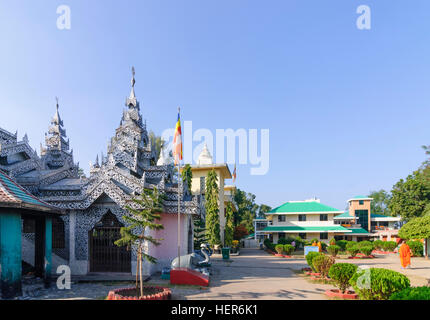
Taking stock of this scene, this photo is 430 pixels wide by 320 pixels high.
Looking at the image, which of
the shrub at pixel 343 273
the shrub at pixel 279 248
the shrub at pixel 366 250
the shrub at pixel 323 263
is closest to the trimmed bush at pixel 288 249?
the shrub at pixel 279 248

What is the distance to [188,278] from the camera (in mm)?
11930

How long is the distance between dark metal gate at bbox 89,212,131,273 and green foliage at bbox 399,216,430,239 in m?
23.2

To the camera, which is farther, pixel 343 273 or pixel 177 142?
pixel 177 142

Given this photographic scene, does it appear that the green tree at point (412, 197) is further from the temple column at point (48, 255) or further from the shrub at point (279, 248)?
the temple column at point (48, 255)

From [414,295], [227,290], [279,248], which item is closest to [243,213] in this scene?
[279,248]

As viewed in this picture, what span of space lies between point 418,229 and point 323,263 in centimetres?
1619

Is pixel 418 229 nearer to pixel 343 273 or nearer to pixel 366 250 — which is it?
pixel 366 250

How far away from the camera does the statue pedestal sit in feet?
39.0

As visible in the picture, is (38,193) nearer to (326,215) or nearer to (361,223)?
(326,215)

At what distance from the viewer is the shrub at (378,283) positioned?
26.4ft

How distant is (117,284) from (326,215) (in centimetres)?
2976

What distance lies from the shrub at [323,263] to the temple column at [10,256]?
11754 mm

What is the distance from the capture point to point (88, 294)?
10.4 m
